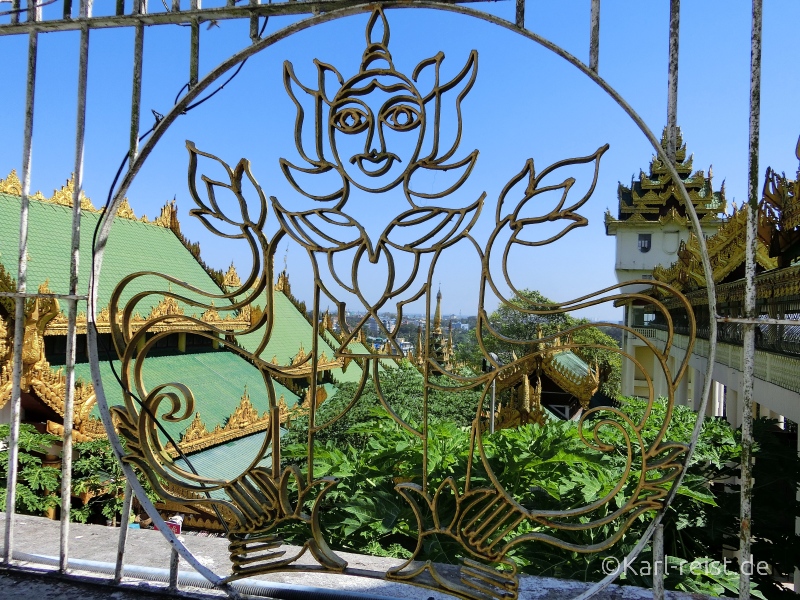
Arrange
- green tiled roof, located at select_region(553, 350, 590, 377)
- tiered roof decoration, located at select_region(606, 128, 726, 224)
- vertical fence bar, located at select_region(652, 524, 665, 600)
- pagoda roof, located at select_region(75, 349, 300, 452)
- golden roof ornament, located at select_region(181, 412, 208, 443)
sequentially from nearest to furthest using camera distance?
vertical fence bar, located at select_region(652, 524, 665, 600) → golden roof ornament, located at select_region(181, 412, 208, 443) → pagoda roof, located at select_region(75, 349, 300, 452) → green tiled roof, located at select_region(553, 350, 590, 377) → tiered roof decoration, located at select_region(606, 128, 726, 224)

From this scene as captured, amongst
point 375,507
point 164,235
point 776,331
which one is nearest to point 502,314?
point 164,235

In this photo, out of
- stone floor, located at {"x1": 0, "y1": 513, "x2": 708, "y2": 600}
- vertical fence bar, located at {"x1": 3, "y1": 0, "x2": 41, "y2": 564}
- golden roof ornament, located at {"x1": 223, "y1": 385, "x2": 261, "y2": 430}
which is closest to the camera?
stone floor, located at {"x1": 0, "y1": 513, "x2": 708, "y2": 600}

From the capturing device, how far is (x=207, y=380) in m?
9.69

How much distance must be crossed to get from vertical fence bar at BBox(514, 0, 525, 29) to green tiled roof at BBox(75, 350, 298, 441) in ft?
21.9

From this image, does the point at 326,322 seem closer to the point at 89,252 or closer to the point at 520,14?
the point at 89,252

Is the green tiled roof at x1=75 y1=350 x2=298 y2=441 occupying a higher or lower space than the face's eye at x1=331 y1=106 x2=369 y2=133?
lower

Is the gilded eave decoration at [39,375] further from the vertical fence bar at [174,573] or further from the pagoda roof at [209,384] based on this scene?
the vertical fence bar at [174,573]

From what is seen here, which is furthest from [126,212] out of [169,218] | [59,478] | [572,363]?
[572,363]

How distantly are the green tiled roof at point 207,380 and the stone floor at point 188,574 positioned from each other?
5.24m

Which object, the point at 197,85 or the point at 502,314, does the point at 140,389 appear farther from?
the point at 502,314

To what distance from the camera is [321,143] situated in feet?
7.30

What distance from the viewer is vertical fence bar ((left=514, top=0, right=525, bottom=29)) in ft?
6.47

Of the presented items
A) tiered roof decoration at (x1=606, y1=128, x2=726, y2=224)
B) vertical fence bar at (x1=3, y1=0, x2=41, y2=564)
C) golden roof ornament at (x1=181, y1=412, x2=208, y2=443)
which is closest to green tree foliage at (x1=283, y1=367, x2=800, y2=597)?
vertical fence bar at (x1=3, y1=0, x2=41, y2=564)

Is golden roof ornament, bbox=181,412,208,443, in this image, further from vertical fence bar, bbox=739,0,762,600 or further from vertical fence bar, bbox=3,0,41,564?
vertical fence bar, bbox=739,0,762,600
